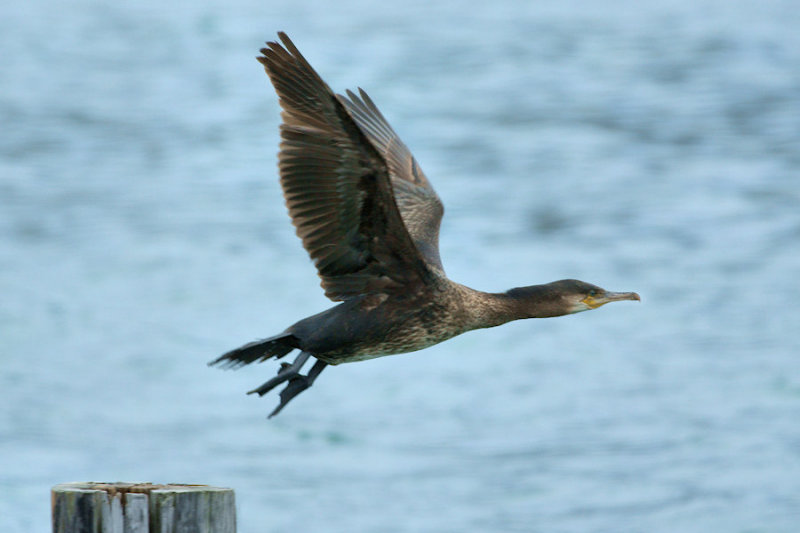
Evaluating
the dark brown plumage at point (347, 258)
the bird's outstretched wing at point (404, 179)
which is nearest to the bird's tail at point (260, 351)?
the dark brown plumage at point (347, 258)

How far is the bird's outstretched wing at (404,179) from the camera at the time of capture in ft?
19.9

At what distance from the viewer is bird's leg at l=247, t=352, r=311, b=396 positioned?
15.8 ft

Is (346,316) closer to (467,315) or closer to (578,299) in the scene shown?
(467,315)

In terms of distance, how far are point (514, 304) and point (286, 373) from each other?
46.5 inches

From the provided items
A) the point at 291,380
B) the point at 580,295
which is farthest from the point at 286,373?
the point at 580,295

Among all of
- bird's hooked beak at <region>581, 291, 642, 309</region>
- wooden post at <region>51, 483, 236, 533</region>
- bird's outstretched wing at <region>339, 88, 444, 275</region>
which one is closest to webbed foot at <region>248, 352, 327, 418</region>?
bird's outstretched wing at <region>339, 88, 444, 275</region>

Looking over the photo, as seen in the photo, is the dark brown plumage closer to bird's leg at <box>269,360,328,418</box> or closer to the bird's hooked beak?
bird's leg at <box>269,360,328,418</box>

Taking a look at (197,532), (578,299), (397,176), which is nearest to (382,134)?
(397,176)

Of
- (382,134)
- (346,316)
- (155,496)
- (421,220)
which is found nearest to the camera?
(155,496)

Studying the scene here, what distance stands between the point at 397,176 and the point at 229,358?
2.13 m

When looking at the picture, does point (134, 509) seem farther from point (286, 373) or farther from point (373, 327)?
point (373, 327)

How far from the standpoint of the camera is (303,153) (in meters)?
4.65

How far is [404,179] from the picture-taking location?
21.3ft

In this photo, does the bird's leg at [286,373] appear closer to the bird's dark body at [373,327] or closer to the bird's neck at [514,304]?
the bird's dark body at [373,327]
